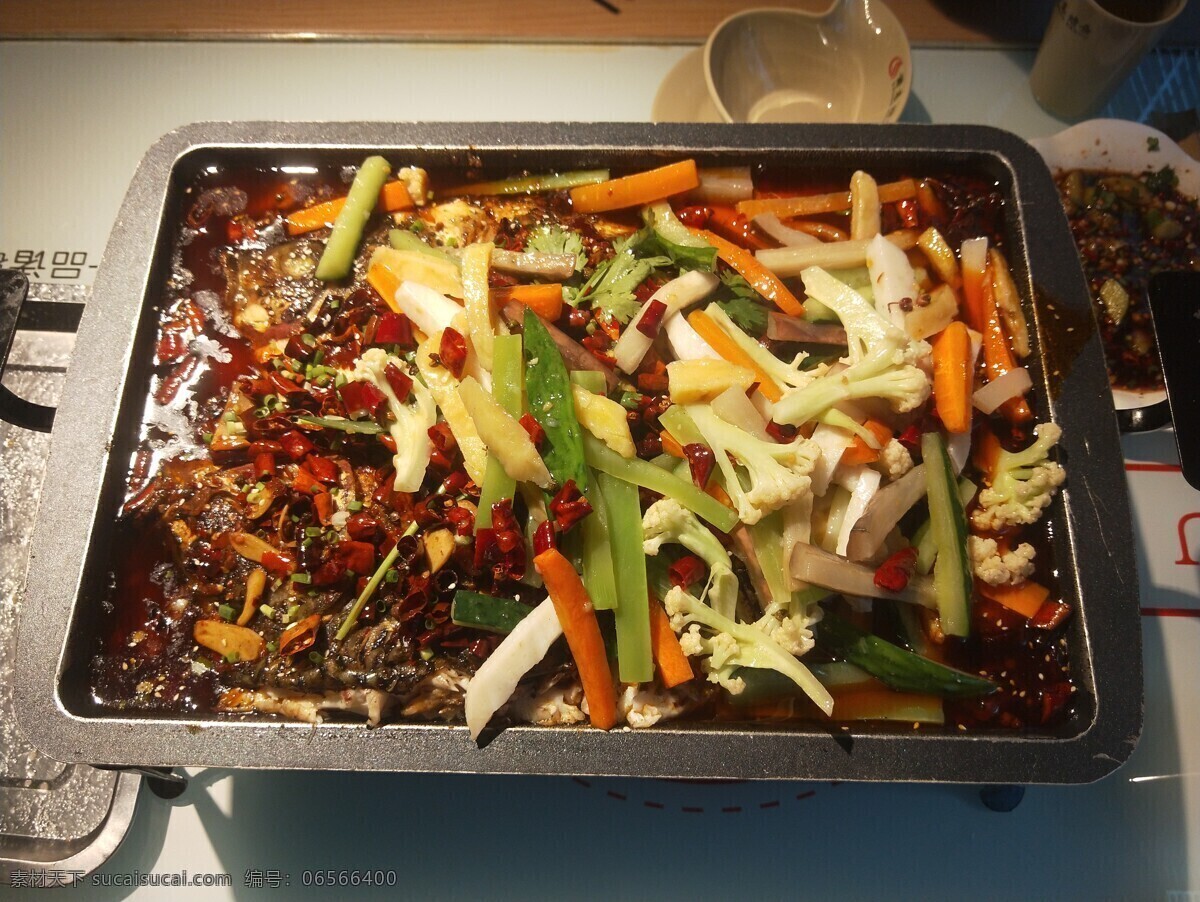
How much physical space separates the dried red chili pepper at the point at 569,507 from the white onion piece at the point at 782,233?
1.07 meters

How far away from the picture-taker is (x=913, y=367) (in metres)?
1.92

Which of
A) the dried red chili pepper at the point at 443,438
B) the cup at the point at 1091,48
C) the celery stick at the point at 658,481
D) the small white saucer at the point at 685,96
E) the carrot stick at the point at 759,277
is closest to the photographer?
the celery stick at the point at 658,481

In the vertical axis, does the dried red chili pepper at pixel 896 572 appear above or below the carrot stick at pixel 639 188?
below

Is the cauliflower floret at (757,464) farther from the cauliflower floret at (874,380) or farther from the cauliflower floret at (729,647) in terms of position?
the cauliflower floret at (729,647)

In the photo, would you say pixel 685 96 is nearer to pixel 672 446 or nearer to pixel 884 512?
pixel 672 446

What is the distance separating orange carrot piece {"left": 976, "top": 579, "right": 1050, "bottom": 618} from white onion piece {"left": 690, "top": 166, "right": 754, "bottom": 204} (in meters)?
1.39

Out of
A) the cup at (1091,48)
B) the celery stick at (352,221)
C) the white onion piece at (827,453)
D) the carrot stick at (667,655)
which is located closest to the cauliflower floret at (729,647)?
the carrot stick at (667,655)

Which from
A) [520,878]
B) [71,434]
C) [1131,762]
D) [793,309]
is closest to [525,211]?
[793,309]

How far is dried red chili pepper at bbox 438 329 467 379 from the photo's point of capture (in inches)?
79.4

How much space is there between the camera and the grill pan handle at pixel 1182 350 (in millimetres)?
1963

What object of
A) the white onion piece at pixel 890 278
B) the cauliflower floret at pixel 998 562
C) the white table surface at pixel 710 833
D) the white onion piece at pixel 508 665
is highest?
the white onion piece at pixel 890 278

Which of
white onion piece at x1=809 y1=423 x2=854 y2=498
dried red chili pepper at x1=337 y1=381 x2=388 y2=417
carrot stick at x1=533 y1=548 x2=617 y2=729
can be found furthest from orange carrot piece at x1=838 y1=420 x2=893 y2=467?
dried red chili pepper at x1=337 y1=381 x2=388 y2=417

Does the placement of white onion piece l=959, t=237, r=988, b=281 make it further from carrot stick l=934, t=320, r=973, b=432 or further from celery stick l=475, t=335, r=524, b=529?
celery stick l=475, t=335, r=524, b=529

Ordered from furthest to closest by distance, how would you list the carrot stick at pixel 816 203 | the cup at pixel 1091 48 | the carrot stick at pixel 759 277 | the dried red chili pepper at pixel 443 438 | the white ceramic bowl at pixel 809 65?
the white ceramic bowl at pixel 809 65
the cup at pixel 1091 48
the carrot stick at pixel 816 203
the carrot stick at pixel 759 277
the dried red chili pepper at pixel 443 438
